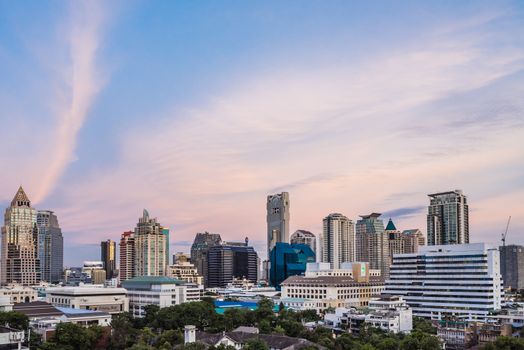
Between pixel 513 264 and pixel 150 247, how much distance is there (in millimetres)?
99858

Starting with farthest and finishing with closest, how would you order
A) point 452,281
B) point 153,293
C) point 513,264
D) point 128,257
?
point 128,257
point 513,264
point 153,293
point 452,281

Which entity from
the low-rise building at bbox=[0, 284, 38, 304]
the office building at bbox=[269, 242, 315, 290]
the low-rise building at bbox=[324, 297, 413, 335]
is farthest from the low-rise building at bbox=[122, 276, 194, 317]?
the office building at bbox=[269, 242, 315, 290]

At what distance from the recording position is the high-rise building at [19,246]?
180750 millimetres

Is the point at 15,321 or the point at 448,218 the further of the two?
the point at 448,218

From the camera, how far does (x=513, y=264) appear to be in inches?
6535

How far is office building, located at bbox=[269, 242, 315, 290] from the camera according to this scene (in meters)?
163

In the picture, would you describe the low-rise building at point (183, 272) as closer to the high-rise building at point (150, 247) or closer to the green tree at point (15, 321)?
the high-rise building at point (150, 247)

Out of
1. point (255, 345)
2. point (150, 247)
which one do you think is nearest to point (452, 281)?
point (255, 345)

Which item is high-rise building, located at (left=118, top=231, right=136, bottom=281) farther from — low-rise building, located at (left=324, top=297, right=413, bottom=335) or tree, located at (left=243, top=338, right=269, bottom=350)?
tree, located at (left=243, top=338, right=269, bottom=350)

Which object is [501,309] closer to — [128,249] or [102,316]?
[102,316]

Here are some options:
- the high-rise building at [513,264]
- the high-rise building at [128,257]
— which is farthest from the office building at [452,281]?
the high-rise building at [128,257]

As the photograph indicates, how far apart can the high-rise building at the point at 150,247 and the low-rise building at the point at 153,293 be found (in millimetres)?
66294

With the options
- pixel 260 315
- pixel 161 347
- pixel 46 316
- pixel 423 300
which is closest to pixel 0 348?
pixel 161 347

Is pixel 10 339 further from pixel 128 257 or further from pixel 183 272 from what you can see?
pixel 128 257
